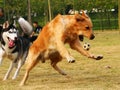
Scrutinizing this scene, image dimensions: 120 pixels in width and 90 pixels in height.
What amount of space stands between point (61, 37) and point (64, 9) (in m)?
31.7

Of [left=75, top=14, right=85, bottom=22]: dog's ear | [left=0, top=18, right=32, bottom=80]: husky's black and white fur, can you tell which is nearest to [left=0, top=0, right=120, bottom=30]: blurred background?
[left=0, top=18, right=32, bottom=80]: husky's black and white fur

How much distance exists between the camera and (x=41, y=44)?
827 centimetres

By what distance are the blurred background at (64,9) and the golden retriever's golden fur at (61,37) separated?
83.3ft

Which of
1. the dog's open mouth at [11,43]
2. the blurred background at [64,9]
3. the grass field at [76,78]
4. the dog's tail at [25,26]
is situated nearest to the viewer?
the grass field at [76,78]

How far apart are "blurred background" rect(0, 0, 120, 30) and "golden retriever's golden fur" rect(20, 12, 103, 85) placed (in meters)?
25.4

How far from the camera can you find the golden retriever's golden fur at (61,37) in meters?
7.89

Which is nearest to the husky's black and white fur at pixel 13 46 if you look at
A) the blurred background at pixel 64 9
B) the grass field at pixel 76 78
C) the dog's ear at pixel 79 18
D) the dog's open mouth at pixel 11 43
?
the dog's open mouth at pixel 11 43

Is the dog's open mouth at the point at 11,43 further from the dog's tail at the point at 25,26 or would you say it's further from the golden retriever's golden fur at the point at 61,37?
Result: the golden retriever's golden fur at the point at 61,37

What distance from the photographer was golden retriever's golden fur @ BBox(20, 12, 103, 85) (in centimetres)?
789

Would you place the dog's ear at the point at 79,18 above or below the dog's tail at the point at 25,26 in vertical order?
above

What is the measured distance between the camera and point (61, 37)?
7961 millimetres

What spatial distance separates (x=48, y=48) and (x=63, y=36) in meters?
0.46

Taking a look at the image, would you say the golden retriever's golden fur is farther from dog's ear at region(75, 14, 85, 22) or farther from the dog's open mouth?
the dog's open mouth

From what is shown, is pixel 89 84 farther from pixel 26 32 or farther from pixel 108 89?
pixel 26 32
